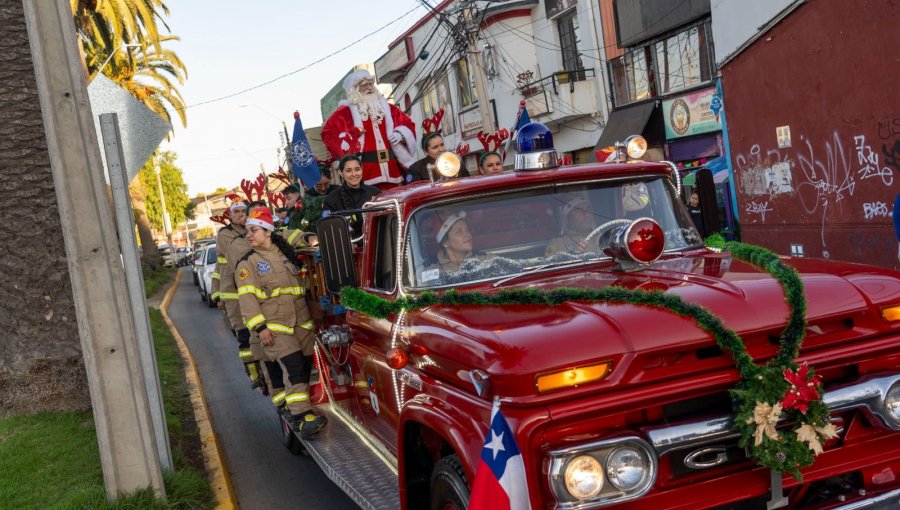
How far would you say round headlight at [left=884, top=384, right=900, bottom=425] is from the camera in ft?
10.6

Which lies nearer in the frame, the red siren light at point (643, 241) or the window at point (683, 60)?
the red siren light at point (643, 241)

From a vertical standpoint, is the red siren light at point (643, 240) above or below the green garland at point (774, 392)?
above

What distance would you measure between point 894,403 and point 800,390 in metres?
0.53

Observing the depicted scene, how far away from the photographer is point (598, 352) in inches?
118

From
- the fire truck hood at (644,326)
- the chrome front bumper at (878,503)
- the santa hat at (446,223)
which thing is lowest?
the chrome front bumper at (878,503)

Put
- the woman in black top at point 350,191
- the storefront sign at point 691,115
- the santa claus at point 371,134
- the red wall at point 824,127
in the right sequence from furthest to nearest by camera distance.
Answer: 1. the storefront sign at point 691,115
2. the red wall at point 824,127
3. the santa claus at point 371,134
4. the woman in black top at point 350,191

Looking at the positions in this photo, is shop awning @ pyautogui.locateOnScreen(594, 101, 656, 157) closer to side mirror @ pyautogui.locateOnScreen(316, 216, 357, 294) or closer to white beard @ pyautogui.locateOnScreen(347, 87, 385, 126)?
white beard @ pyautogui.locateOnScreen(347, 87, 385, 126)

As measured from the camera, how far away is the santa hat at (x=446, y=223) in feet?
14.8

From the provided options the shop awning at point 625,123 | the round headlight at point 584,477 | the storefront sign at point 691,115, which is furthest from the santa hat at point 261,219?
the shop awning at point 625,123

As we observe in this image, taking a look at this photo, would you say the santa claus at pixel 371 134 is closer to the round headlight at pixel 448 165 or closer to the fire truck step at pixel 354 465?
the fire truck step at pixel 354 465

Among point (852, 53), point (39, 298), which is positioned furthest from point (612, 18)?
point (39, 298)

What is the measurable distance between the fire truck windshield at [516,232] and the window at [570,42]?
22122 millimetres

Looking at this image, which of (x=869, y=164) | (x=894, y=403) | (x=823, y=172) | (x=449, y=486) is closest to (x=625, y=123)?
(x=823, y=172)

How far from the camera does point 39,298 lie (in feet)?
23.8
